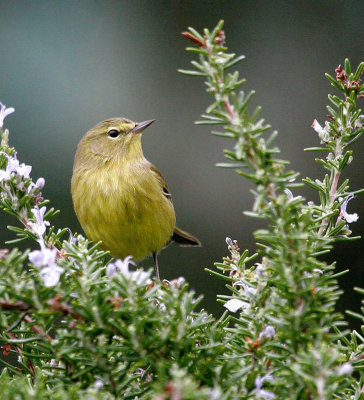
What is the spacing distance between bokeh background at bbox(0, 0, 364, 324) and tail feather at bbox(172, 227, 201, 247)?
23.3 inches

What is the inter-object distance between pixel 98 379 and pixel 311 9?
5.02 metres

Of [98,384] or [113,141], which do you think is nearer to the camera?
[98,384]

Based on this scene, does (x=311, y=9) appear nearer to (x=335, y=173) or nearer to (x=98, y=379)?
(x=335, y=173)

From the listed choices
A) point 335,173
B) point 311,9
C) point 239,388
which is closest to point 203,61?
point 239,388

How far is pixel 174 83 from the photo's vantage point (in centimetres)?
602

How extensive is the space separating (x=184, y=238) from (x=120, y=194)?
109 cm

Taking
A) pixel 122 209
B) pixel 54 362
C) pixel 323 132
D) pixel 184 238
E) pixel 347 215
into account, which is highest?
pixel 323 132

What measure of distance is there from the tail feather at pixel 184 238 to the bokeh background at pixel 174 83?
59 cm

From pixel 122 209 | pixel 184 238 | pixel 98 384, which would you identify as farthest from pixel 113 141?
pixel 98 384

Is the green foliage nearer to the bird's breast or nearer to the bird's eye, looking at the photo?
the bird's breast

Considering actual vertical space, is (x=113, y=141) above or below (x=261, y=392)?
below

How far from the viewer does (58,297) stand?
124 centimetres

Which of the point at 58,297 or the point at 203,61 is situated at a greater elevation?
the point at 203,61

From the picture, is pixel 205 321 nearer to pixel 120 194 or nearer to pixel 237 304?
pixel 237 304
